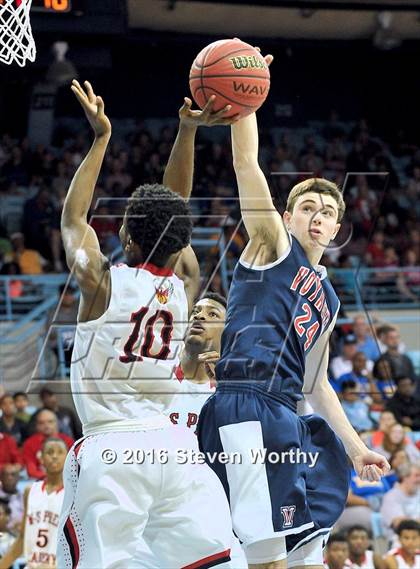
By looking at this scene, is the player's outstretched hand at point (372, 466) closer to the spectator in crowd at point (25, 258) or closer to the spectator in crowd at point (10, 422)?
the spectator in crowd at point (10, 422)

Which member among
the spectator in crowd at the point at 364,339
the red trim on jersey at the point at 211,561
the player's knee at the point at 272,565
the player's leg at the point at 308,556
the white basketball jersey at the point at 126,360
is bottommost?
the player's knee at the point at 272,565

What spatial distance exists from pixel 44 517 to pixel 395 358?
4.42 metres

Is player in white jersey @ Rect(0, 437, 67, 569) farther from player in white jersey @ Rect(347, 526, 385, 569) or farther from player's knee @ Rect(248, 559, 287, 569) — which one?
player's knee @ Rect(248, 559, 287, 569)

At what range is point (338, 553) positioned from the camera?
8.10m

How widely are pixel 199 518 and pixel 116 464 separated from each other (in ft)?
1.33

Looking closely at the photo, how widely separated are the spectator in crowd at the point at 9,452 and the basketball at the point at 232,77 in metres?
4.65

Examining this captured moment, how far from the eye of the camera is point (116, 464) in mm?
4086

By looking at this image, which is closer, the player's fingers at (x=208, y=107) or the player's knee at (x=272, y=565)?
the player's knee at (x=272, y=565)

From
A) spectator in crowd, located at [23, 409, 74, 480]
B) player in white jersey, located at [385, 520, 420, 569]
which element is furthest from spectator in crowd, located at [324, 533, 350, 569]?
spectator in crowd, located at [23, 409, 74, 480]

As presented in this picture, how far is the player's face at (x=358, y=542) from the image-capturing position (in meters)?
8.19

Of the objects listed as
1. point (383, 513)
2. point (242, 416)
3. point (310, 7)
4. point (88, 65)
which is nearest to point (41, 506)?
point (383, 513)

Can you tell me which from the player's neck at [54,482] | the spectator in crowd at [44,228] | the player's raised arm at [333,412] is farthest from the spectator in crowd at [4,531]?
the spectator in crowd at [44,228]

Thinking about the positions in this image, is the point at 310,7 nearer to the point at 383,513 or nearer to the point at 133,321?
the point at 383,513

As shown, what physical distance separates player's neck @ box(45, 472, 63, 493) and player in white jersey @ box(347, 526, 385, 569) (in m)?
2.17
